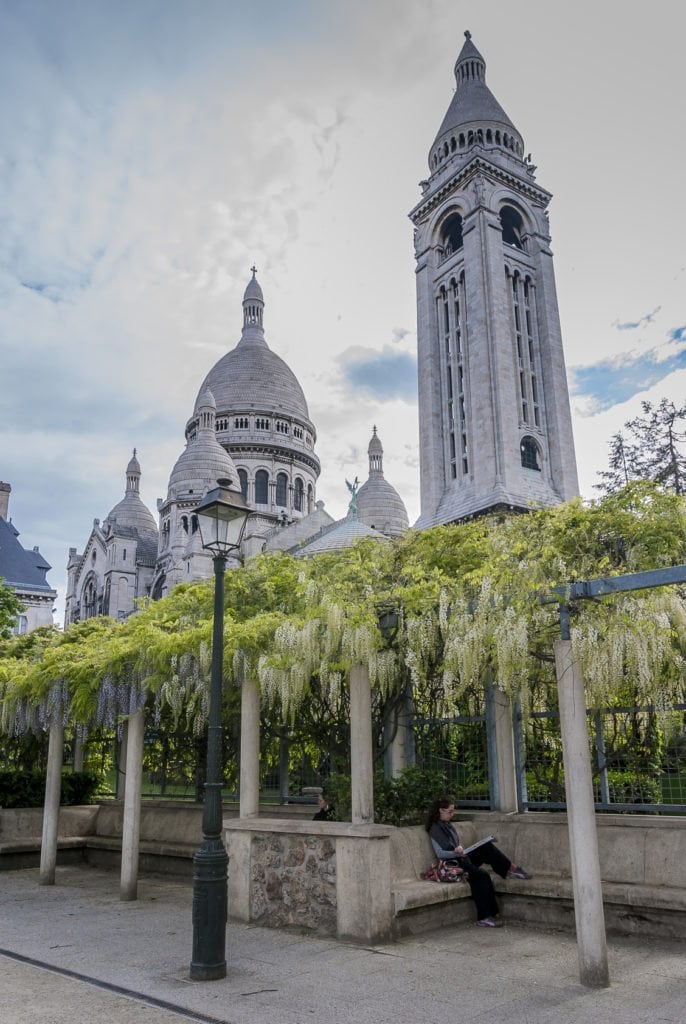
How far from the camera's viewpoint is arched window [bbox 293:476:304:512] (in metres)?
70.1

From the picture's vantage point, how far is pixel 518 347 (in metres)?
50.2

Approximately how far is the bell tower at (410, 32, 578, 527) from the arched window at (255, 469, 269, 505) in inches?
857

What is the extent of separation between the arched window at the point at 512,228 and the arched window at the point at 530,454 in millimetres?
13831

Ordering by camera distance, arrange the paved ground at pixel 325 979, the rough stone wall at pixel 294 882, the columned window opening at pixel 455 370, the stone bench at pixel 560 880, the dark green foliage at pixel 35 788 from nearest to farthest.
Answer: the paved ground at pixel 325 979 → the stone bench at pixel 560 880 → the rough stone wall at pixel 294 882 → the dark green foliage at pixel 35 788 → the columned window opening at pixel 455 370

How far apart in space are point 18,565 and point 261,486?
20.8 metres

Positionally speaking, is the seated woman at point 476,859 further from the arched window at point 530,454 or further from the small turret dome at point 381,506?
the small turret dome at point 381,506

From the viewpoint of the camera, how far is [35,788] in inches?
579

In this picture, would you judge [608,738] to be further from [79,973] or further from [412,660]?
[79,973]

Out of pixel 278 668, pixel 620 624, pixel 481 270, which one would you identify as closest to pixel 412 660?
pixel 278 668

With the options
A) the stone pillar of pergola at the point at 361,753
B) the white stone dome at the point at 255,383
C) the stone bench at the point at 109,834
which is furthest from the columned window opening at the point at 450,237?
the stone pillar of pergola at the point at 361,753

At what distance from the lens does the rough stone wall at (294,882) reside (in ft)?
26.2

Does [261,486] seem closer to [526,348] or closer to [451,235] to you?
[451,235]

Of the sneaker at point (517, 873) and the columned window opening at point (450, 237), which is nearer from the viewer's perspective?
the sneaker at point (517, 873)

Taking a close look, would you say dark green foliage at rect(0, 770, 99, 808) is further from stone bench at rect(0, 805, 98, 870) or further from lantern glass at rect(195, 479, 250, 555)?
lantern glass at rect(195, 479, 250, 555)
